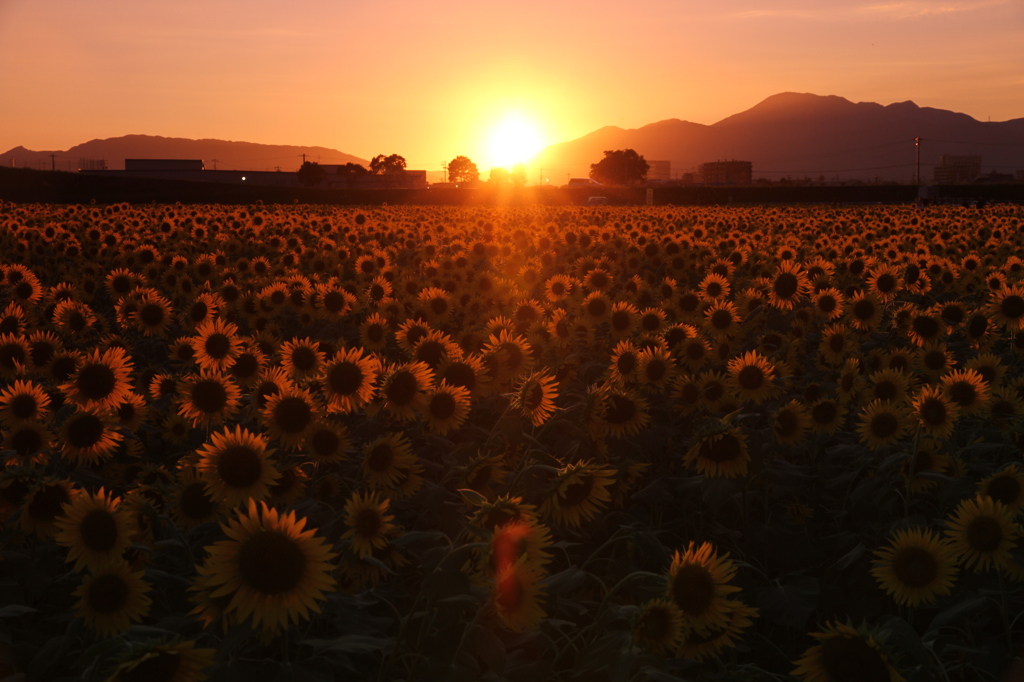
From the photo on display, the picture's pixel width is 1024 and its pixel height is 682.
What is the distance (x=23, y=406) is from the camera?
452 centimetres

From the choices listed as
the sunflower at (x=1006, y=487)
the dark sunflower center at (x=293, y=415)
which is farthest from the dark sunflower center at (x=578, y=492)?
the sunflower at (x=1006, y=487)

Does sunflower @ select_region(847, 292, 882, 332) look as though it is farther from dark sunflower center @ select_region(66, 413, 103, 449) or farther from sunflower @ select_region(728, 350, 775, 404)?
dark sunflower center @ select_region(66, 413, 103, 449)

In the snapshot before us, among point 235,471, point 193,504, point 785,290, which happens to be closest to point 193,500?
point 193,504

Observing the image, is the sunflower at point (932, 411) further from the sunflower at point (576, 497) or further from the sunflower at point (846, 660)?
the sunflower at point (846, 660)

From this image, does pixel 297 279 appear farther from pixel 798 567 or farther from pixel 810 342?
pixel 798 567

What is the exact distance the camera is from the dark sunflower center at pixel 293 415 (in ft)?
13.2

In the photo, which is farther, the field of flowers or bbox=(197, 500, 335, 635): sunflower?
the field of flowers

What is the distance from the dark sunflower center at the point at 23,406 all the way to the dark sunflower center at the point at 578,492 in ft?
10.4

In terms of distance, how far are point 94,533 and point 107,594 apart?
0.81ft

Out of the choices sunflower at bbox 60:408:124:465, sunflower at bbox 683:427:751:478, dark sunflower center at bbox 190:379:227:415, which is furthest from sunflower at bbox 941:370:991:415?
sunflower at bbox 60:408:124:465

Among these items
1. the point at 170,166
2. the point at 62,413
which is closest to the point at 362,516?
the point at 62,413

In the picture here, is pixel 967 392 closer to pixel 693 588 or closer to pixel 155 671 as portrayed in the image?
pixel 693 588

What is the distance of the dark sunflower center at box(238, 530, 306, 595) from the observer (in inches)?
95.3

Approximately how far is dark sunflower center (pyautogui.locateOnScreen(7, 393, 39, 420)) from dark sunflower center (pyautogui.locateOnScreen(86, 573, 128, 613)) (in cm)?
199
